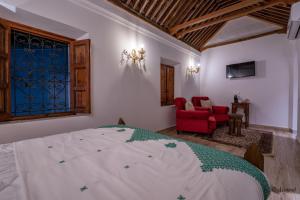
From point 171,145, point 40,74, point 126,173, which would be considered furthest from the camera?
point 40,74

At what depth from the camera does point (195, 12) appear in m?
4.40

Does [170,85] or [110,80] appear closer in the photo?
Result: [110,80]

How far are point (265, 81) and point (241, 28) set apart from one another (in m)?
1.97

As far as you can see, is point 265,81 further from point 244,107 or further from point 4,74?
point 4,74

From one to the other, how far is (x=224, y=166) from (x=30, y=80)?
2784mm

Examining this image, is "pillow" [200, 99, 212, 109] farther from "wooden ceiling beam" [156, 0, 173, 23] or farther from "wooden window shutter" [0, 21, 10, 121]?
"wooden window shutter" [0, 21, 10, 121]

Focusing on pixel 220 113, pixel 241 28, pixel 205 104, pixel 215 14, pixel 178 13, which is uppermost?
pixel 241 28

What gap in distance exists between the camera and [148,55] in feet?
12.9

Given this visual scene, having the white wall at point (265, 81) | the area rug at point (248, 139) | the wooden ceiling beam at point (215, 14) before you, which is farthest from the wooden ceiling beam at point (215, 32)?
the area rug at point (248, 139)

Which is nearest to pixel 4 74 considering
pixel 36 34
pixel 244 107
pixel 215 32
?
pixel 36 34

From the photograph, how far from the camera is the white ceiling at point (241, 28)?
4848mm

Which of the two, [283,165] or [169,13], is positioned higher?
[169,13]

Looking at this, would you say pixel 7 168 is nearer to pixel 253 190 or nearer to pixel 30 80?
pixel 253 190

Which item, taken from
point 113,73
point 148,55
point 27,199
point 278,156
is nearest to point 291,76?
point 278,156
